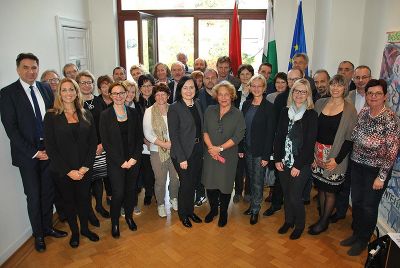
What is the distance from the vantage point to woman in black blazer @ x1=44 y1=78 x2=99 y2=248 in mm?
2721

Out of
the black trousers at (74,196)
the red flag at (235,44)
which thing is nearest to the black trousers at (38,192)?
the black trousers at (74,196)

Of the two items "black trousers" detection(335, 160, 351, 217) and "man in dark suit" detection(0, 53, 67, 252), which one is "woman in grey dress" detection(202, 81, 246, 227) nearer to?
"black trousers" detection(335, 160, 351, 217)

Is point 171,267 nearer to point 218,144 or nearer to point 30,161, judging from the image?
point 218,144

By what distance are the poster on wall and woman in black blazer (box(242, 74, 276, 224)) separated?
49.0 inches

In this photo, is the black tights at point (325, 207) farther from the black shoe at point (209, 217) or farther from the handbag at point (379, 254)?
the black shoe at point (209, 217)

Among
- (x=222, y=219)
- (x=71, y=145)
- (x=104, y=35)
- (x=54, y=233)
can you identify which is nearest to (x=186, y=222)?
(x=222, y=219)

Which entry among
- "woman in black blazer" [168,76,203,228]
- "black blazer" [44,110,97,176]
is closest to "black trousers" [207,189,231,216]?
"woman in black blazer" [168,76,203,228]

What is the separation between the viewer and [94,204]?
3963 mm

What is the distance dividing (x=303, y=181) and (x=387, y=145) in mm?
794

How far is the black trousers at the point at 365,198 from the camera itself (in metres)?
2.76

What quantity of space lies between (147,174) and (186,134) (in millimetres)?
988

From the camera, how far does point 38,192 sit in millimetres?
2943

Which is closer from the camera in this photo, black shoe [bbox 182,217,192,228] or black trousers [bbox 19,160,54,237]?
black trousers [bbox 19,160,54,237]

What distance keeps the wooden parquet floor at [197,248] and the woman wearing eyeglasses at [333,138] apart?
21.6 inches
